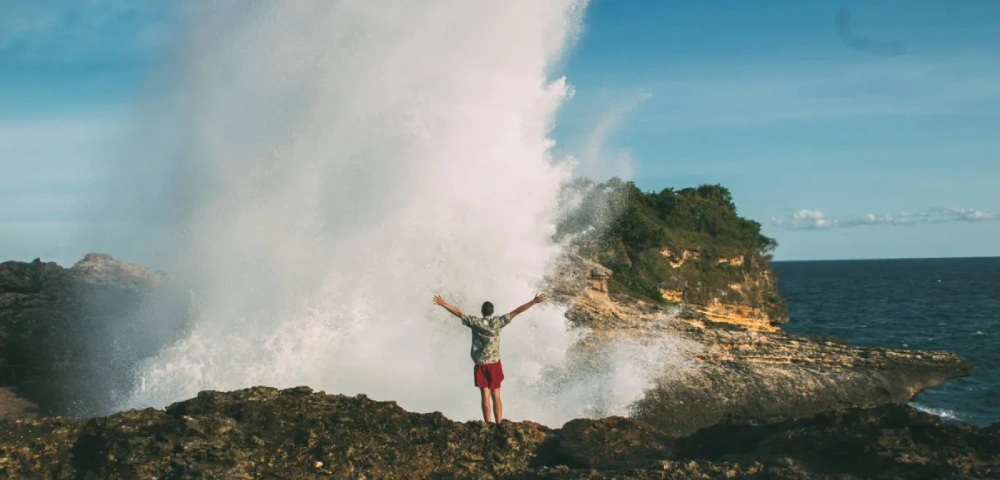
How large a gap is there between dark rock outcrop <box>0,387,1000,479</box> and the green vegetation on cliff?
11446 mm

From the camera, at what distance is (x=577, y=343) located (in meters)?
17.0

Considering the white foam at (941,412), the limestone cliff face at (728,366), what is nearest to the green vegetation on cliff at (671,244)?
the limestone cliff face at (728,366)

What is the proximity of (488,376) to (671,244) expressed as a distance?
19551mm

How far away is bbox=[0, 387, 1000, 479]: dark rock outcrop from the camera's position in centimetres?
820

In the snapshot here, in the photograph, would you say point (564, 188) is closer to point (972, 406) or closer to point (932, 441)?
point (932, 441)

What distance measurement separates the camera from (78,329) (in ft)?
56.9

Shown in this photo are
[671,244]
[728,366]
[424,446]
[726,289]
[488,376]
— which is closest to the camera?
[424,446]

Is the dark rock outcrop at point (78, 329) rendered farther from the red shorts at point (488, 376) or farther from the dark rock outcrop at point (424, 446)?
the red shorts at point (488, 376)

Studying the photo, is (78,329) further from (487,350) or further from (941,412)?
(941,412)

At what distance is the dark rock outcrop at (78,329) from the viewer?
49.5ft

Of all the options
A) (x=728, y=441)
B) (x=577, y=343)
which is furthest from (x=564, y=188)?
(x=728, y=441)

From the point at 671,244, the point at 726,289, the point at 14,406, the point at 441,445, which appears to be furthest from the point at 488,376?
the point at 726,289

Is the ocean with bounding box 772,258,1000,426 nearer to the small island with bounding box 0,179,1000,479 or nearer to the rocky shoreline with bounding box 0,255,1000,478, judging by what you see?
the small island with bounding box 0,179,1000,479

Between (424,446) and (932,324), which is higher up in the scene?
(424,446)
